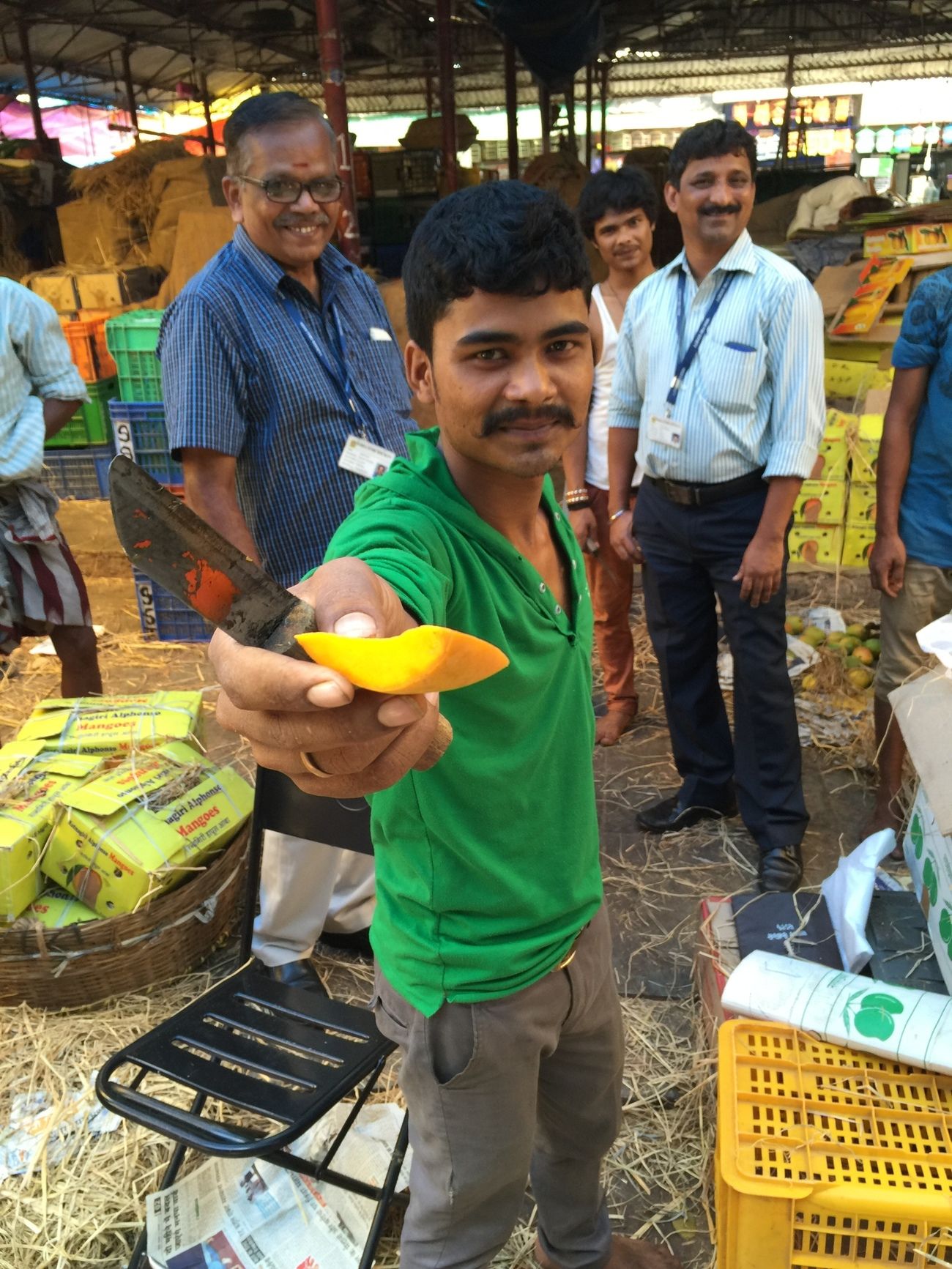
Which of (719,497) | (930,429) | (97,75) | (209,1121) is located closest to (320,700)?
(209,1121)

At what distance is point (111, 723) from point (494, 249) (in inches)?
104

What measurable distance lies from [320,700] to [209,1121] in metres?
1.35

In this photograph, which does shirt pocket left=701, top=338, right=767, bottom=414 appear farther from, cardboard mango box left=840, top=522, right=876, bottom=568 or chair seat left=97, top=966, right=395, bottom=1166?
cardboard mango box left=840, top=522, right=876, bottom=568

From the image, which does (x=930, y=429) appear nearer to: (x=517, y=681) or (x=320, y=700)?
(x=517, y=681)

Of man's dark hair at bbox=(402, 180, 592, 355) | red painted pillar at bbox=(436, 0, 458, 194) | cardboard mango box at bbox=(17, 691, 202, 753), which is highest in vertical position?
red painted pillar at bbox=(436, 0, 458, 194)

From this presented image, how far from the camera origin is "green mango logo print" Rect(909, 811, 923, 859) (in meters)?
2.35

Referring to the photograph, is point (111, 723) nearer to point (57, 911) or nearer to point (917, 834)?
point (57, 911)

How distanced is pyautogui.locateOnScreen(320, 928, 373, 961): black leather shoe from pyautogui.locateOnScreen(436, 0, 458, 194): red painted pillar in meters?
8.29

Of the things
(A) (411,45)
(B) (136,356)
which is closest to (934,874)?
(B) (136,356)

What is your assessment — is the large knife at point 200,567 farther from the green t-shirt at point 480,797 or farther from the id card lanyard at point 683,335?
the id card lanyard at point 683,335

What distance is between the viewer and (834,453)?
16.5 feet

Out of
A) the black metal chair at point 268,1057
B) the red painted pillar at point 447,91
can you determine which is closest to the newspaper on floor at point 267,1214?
the black metal chair at point 268,1057

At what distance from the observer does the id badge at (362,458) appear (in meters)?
2.49

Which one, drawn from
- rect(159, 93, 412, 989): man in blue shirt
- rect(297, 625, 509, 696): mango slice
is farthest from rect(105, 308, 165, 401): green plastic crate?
rect(297, 625, 509, 696): mango slice
